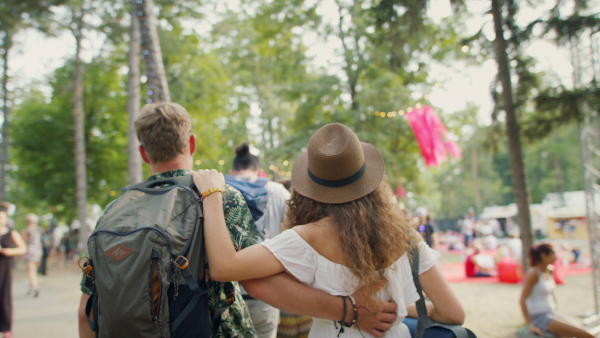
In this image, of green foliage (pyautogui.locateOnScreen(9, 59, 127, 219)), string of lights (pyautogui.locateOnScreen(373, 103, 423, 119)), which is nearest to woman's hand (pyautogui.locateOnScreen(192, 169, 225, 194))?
string of lights (pyautogui.locateOnScreen(373, 103, 423, 119))

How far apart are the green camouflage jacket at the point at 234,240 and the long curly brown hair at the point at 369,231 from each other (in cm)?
25

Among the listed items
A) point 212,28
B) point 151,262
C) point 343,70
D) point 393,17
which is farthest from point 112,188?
point 151,262

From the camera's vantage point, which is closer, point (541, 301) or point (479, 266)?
point (541, 301)

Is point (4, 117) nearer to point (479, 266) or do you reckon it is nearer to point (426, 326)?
point (479, 266)

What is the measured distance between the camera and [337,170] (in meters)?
1.70

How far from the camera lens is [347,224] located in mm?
1666

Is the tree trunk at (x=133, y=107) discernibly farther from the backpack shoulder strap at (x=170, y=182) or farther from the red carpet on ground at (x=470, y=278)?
the red carpet on ground at (x=470, y=278)

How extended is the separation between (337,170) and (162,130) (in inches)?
33.1

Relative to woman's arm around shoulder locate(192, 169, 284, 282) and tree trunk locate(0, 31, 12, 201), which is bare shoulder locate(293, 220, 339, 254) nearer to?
woman's arm around shoulder locate(192, 169, 284, 282)

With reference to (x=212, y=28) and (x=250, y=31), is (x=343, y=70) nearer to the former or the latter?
(x=212, y=28)

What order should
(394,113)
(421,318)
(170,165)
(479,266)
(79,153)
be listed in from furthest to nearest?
(394,113), (79,153), (479,266), (170,165), (421,318)

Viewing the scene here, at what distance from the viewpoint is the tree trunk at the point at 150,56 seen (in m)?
4.57


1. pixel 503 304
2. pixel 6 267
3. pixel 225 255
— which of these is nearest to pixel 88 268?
pixel 225 255

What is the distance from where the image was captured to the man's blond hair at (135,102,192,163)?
1.87 metres
